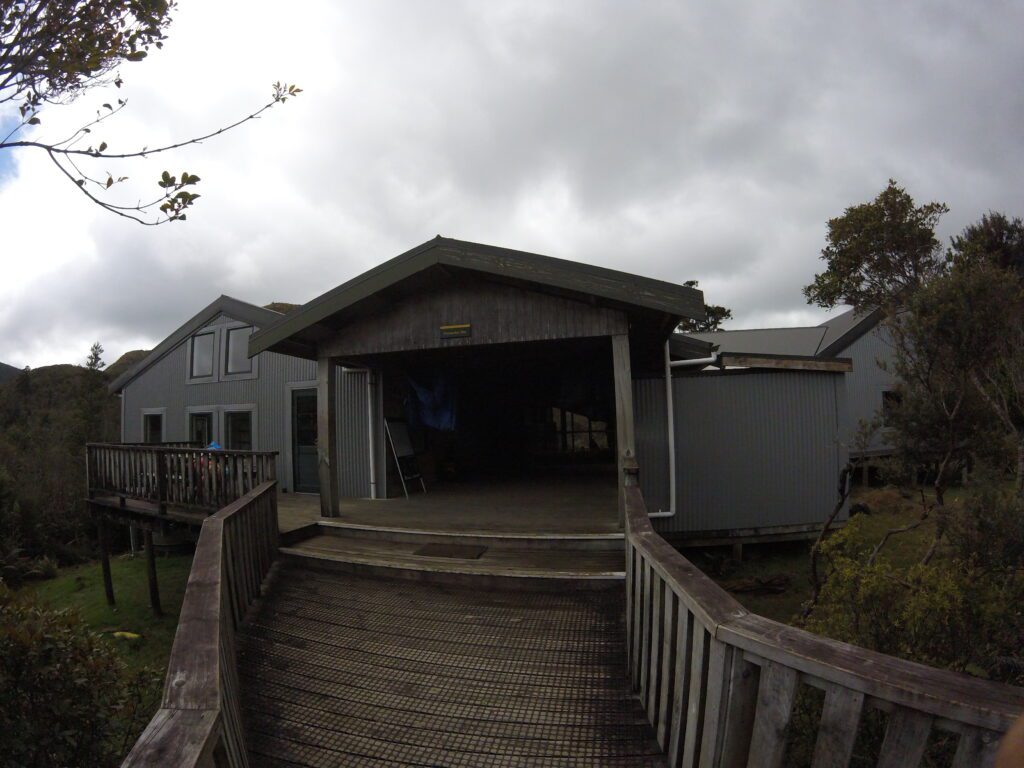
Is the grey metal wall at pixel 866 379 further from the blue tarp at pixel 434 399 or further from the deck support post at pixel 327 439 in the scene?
the deck support post at pixel 327 439

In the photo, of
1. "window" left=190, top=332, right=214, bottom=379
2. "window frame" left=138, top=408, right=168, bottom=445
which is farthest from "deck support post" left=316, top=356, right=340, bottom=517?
"window frame" left=138, top=408, right=168, bottom=445

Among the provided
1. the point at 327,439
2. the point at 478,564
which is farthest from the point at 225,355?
the point at 478,564

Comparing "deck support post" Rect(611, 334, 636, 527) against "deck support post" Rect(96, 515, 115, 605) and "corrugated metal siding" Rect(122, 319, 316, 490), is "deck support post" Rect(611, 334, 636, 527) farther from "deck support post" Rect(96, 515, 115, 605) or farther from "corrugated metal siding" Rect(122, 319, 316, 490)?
"deck support post" Rect(96, 515, 115, 605)

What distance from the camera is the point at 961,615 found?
3070mm

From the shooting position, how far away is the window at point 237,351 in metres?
12.2

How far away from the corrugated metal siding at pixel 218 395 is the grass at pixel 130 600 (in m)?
2.98

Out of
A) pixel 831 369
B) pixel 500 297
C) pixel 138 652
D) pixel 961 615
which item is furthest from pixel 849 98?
pixel 138 652

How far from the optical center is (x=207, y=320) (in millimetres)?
12664

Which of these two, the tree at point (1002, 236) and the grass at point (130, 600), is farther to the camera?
the tree at point (1002, 236)

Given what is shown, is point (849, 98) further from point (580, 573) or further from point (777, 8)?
point (580, 573)

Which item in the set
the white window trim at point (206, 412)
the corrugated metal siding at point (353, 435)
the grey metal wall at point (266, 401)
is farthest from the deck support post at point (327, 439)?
the white window trim at point (206, 412)

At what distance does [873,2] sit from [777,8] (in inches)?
44.3

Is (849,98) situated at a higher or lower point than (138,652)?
higher

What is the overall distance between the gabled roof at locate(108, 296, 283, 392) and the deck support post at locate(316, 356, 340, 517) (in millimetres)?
4898
